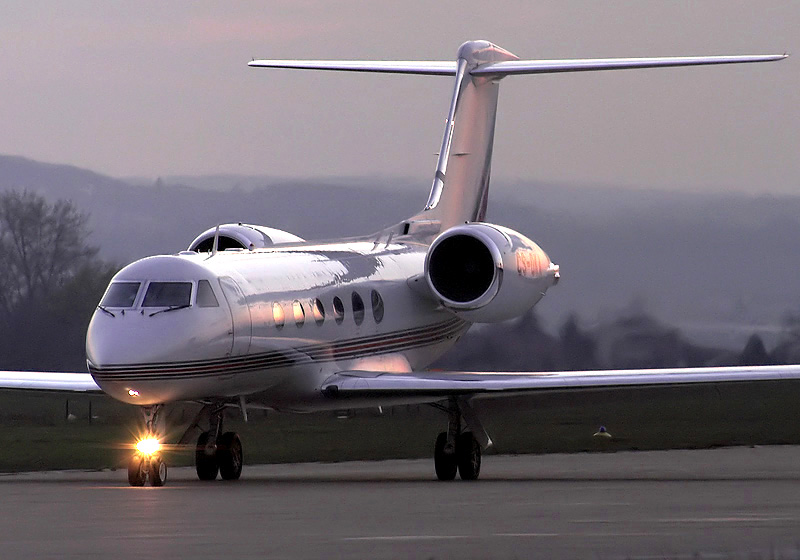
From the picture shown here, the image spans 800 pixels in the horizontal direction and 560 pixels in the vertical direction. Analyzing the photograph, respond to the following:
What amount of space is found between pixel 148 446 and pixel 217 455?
1.91 m

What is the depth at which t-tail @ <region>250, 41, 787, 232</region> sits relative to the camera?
28828 mm

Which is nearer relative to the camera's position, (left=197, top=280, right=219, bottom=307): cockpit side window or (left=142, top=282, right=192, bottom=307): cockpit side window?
(left=142, top=282, right=192, bottom=307): cockpit side window

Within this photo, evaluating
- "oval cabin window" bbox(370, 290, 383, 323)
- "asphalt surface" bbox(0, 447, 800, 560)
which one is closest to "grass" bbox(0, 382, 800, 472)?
"asphalt surface" bbox(0, 447, 800, 560)

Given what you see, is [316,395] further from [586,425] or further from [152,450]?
[586,425]

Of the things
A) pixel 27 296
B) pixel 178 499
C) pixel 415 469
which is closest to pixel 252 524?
pixel 178 499

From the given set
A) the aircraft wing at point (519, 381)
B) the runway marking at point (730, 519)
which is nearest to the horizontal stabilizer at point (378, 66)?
the aircraft wing at point (519, 381)

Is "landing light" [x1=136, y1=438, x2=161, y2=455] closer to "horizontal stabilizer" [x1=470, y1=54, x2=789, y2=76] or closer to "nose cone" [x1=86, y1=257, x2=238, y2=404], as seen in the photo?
"nose cone" [x1=86, y1=257, x2=238, y2=404]

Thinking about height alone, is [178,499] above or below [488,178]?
below

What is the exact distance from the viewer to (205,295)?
20688 mm

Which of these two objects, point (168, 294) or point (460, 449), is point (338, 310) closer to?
point (460, 449)

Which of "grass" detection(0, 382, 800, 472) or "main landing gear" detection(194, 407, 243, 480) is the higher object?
"main landing gear" detection(194, 407, 243, 480)

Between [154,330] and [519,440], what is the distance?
1349 centimetres

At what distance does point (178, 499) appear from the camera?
56.9 feet

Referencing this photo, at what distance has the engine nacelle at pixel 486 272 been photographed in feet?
79.7
